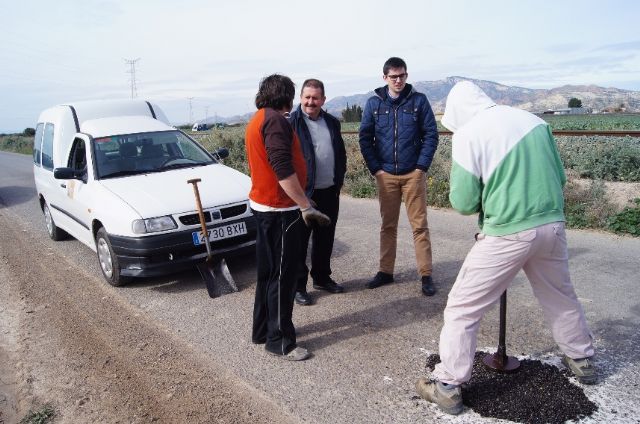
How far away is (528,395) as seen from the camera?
10.6 ft

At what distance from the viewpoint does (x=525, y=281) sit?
17.6 ft

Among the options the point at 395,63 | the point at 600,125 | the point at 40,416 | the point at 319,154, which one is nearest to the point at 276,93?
the point at 319,154

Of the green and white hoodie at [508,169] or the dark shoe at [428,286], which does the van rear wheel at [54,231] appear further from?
the green and white hoodie at [508,169]

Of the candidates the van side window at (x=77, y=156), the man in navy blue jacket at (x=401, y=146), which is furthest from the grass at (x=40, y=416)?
the van side window at (x=77, y=156)

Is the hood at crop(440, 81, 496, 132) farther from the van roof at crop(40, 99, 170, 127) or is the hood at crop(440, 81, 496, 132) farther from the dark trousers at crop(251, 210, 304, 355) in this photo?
the van roof at crop(40, 99, 170, 127)

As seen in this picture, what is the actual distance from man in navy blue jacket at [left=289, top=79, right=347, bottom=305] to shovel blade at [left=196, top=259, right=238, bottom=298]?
2.84ft

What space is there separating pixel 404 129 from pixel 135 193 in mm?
3070

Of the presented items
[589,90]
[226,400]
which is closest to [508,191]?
[226,400]

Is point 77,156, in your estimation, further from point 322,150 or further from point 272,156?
point 272,156

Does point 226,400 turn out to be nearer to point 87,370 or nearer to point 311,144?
point 87,370

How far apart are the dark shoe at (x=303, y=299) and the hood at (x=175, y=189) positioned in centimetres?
144

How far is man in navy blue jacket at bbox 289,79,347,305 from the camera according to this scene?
4.71 m

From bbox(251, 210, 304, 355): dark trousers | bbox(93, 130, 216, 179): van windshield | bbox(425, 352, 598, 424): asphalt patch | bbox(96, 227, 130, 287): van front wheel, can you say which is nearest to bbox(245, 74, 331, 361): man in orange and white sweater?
bbox(251, 210, 304, 355): dark trousers

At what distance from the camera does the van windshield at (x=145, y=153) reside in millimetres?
6570
